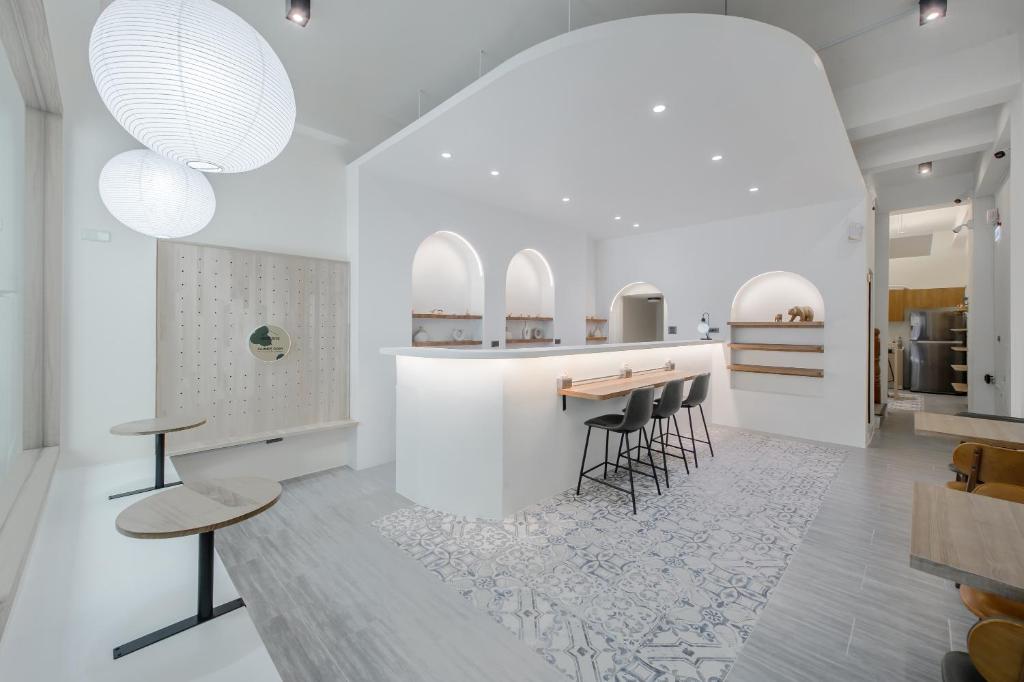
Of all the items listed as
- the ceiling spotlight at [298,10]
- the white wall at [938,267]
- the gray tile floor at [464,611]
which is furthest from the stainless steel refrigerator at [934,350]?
the ceiling spotlight at [298,10]

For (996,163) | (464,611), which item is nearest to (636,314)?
(996,163)

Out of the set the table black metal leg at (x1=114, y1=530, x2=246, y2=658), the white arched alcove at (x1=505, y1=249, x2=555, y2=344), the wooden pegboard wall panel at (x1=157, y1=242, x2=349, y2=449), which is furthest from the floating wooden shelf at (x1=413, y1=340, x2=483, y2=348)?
the table black metal leg at (x1=114, y1=530, x2=246, y2=658)

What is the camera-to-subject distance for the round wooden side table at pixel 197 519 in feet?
4.13

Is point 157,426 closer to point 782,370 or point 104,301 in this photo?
point 104,301

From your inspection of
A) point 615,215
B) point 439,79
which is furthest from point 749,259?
point 439,79

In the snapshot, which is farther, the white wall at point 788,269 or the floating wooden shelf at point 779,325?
the floating wooden shelf at point 779,325

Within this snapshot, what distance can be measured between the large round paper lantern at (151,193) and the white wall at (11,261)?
389 mm

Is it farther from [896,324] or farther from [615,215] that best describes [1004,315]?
[896,324]

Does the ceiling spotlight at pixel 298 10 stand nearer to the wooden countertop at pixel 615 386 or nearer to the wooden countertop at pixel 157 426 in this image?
the wooden countertop at pixel 157 426

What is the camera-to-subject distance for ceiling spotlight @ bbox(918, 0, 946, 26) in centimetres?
260

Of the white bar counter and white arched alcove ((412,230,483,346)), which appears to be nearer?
the white bar counter

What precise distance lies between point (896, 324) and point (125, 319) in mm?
13835

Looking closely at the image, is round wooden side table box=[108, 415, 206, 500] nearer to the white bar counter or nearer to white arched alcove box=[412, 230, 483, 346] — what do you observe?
the white bar counter

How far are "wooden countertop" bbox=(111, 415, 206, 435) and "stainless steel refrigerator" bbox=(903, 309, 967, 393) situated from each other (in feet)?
41.9
